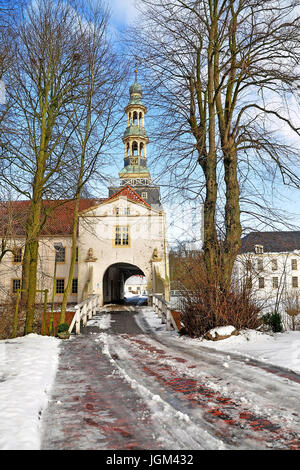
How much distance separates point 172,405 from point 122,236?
836 inches

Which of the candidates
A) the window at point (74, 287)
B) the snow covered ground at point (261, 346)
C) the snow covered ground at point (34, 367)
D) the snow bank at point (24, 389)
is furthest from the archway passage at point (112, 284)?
the snow bank at point (24, 389)

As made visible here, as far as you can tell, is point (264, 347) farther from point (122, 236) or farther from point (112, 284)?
point (112, 284)

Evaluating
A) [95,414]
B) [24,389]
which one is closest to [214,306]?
[24,389]

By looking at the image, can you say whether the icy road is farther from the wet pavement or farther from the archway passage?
the archway passage

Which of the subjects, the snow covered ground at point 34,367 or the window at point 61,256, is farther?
the window at point 61,256

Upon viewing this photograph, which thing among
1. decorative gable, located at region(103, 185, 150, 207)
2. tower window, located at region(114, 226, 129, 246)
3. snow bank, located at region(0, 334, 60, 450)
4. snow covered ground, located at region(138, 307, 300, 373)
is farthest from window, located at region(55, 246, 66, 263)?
snow covered ground, located at region(138, 307, 300, 373)

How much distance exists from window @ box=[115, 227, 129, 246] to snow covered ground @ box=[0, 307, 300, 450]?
48.9ft

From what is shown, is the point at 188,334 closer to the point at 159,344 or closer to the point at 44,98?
the point at 159,344

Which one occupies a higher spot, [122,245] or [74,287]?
[122,245]

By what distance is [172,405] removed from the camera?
358cm

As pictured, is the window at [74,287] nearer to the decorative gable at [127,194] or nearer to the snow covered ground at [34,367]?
the decorative gable at [127,194]

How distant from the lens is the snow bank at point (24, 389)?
284 centimetres

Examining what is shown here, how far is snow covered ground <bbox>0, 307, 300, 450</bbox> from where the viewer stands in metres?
2.98

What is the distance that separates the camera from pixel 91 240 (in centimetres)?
2467
